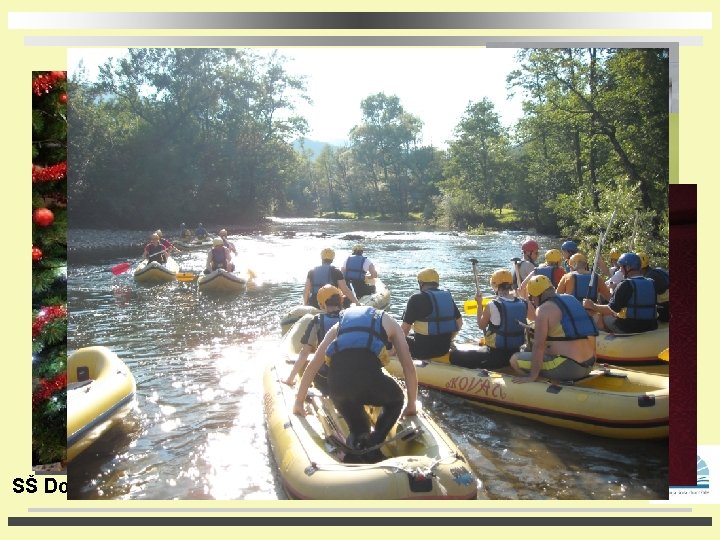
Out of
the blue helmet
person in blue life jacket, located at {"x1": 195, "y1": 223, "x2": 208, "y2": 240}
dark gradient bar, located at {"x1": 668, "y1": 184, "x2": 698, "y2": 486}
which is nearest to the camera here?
dark gradient bar, located at {"x1": 668, "y1": 184, "x2": 698, "y2": 486}

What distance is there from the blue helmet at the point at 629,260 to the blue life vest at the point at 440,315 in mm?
1476

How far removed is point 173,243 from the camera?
11438mm

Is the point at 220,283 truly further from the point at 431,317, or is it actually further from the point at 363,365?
the point at 363,365

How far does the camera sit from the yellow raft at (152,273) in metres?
11.1

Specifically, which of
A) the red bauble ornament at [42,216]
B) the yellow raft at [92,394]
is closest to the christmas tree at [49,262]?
the red bauble ornament at [42,216]

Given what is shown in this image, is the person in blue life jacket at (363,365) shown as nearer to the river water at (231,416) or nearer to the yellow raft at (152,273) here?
the river water at (231,416)

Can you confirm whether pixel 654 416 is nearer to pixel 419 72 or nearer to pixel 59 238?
pixel 419 72

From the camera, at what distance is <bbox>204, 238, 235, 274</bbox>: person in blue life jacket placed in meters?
11.1

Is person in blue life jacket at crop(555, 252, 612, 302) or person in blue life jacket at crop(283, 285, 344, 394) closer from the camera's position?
person in blue life jacket at crop(283, 285, 344, 394)

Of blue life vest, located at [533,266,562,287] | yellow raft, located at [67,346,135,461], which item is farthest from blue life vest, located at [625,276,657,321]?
yellow raft, located at [67,346,135,461]
